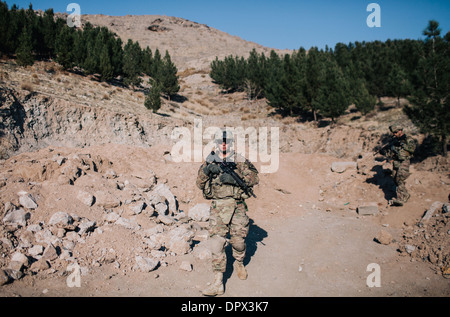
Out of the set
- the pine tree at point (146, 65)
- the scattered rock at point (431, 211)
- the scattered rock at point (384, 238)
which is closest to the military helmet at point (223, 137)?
the scattered rock at point (384, 238)

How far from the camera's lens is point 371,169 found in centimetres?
1099

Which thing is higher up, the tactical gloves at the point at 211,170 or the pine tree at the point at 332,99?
the pine tree at the point at 332,99

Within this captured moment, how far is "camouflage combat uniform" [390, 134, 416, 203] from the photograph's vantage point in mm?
8234

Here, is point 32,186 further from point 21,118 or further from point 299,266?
point 299,266

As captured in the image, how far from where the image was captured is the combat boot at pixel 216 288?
4.11 m

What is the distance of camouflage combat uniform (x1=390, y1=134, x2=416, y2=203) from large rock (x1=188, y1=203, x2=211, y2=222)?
6.10 m

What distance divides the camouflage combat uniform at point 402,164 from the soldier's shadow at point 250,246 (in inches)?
185

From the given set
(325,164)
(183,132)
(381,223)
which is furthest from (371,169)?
(183,132)

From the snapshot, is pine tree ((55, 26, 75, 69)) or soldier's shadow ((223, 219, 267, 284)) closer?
soldier's shadow ((223, 219, 267, 284))

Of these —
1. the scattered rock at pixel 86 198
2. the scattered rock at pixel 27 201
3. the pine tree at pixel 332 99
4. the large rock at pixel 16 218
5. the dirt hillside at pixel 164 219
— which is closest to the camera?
the dirt hillside at pixel 164 219

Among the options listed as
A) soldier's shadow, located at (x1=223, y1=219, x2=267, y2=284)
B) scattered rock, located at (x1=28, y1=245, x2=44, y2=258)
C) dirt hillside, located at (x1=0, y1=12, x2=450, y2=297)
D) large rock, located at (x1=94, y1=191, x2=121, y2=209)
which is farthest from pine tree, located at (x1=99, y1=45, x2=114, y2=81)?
scattered rock, located at (x1=28, y1=245, x2=44, y2=258)

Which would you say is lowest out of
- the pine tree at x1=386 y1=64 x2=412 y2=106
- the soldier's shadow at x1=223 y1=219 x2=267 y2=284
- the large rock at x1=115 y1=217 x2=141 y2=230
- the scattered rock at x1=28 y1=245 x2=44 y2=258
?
the soldier's shadow at x1=223 y1=219 x2=267 y2=284

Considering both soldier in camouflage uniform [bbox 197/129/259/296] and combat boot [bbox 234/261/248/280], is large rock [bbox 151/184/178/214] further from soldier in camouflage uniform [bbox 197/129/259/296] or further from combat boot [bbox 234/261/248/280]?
combat boot [bbox 234/261/248/280]

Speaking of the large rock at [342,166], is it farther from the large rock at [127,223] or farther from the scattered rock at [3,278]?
the scattered rock at [3,278]
